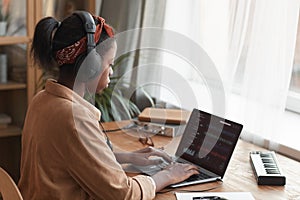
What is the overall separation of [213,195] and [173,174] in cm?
17

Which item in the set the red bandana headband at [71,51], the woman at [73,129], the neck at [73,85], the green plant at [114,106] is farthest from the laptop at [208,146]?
the green plant at [114,106]

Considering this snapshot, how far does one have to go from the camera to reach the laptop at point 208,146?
6.51ft

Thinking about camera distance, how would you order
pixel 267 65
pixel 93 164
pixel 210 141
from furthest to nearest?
pixel 267 65
pixel 210 141
pixel 93 164

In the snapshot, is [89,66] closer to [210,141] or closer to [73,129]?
[73,129]

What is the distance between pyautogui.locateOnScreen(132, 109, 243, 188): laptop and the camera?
199cm

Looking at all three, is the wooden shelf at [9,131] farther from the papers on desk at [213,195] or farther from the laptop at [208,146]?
the papers on desk at [213,195]

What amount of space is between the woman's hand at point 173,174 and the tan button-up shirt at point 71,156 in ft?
0.25

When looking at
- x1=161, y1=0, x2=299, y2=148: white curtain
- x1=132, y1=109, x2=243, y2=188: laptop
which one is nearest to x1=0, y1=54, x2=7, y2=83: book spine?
x1=161, y1=0, x2=299, y2=148: white curtain

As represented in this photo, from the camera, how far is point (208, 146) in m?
2.06

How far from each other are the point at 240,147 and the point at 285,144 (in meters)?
0.20

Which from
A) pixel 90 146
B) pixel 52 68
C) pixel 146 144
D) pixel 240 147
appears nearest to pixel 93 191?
pixel 90 146

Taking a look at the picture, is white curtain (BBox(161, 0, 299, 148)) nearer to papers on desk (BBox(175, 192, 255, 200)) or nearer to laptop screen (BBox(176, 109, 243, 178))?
laptop screen (BBox(176, 109, 243, 178))

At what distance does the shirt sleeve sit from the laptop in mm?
291

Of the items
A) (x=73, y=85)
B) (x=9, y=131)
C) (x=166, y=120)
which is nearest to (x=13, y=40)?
(x=9, y=131)
